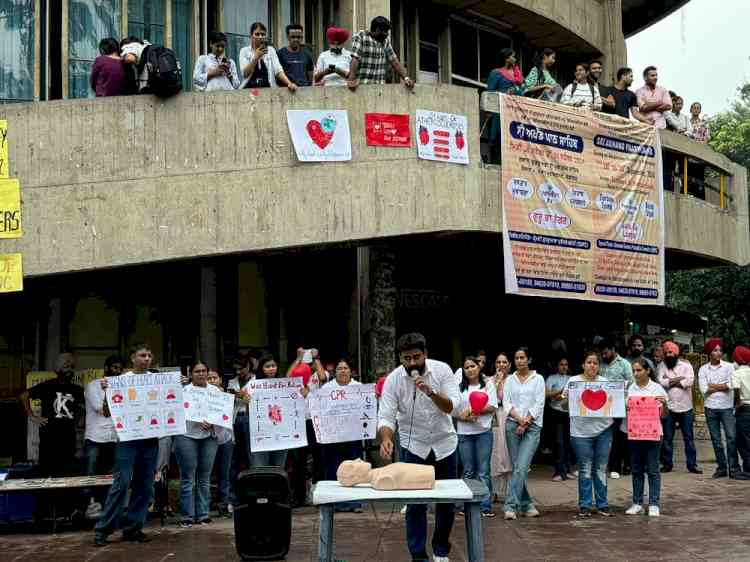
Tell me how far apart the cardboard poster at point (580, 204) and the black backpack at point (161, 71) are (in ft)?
16.8

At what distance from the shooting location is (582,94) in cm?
1844

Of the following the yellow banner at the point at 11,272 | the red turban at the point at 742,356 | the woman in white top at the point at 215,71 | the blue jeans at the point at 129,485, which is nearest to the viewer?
the blue jeans at the point at 129,485

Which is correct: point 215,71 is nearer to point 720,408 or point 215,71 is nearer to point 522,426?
point 522,426

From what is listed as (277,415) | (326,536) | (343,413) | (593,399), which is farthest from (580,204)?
(326,536)

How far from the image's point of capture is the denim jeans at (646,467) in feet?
42.1

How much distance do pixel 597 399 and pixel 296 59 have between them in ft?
21.4

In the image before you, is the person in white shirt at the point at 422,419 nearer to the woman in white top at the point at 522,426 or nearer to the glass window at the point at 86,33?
the woman in white top at the point at 522,426

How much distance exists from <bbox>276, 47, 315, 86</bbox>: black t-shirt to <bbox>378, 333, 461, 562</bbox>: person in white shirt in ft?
24.7

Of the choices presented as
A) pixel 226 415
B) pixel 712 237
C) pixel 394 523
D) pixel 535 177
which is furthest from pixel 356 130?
pixel 712 237

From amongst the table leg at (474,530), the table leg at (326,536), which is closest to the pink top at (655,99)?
the table leg at (474,530)

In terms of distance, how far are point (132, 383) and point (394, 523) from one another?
3430 millimetres

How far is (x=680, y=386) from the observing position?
17.4 metres

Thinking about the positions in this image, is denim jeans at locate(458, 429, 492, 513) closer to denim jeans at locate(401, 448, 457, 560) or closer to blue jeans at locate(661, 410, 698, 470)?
denim jeans at locate(401, 448, 457, 560)

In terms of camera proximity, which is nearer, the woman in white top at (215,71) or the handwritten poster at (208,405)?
the handwritten poster at (208,405)
